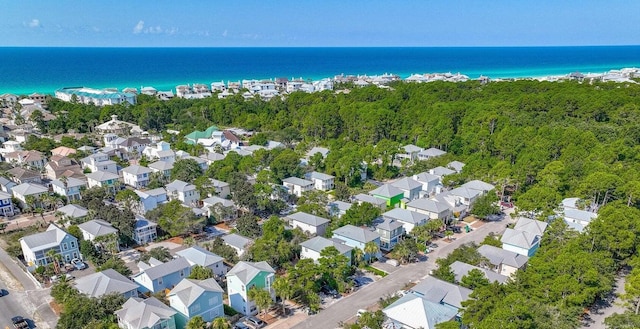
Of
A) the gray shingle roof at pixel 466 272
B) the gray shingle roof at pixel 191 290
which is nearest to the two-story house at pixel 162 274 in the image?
the gray shingle roof at pixel 191 290

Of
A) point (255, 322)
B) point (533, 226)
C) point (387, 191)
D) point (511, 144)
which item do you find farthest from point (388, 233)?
point (511, 144)

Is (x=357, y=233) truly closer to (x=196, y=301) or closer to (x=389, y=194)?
(x=389, y=194)

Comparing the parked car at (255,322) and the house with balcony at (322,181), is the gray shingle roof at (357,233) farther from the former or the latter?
the house with balcony at (322,181)

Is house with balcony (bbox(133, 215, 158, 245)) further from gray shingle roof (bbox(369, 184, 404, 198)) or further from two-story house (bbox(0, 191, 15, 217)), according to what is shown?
gray shingle roof (bbox(369, 184, 404, 198))

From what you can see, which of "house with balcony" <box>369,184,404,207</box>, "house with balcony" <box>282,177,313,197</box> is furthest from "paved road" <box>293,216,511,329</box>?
"house with balcony" <box>282,177,313,197</box>

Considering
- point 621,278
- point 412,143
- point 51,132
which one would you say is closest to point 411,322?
point 621,278

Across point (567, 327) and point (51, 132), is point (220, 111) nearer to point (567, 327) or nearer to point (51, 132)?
point (51, 132)

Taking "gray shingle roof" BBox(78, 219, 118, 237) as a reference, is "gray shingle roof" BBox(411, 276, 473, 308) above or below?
below
